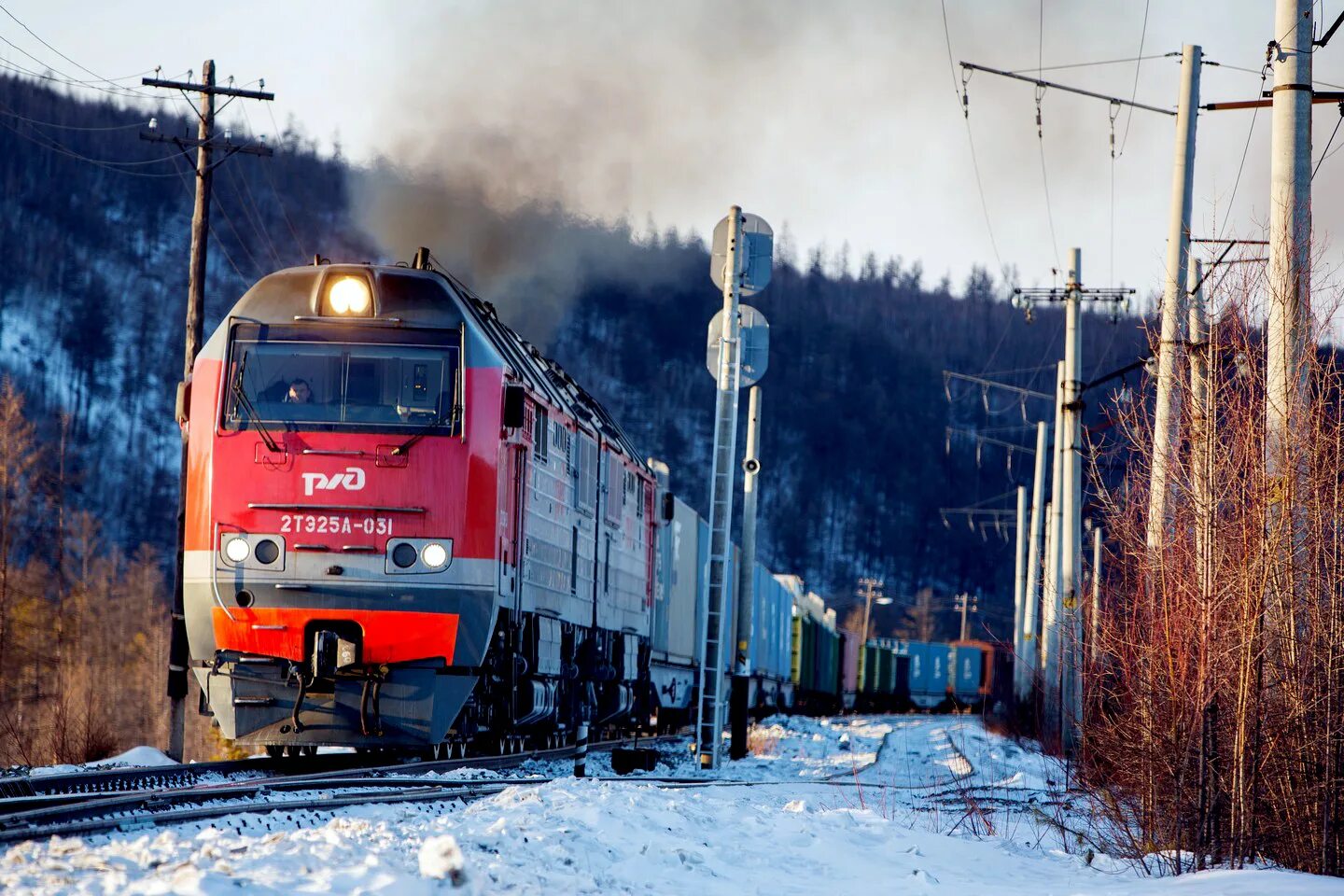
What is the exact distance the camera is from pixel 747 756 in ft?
74.0

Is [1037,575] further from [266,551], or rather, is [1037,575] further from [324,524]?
[266,551]

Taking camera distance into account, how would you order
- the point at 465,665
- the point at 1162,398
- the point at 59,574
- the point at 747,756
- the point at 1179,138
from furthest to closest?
the point at 59,574 < the point at 747,756 < the point at 1179,138 < the point at 1162,398 < the point at 465,665

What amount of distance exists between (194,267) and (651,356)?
116m

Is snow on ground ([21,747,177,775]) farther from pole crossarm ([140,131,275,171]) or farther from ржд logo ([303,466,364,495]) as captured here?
pole crossarm ([140,131,275,171])

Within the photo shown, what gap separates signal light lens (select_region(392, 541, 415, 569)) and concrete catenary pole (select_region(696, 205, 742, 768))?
7239mm

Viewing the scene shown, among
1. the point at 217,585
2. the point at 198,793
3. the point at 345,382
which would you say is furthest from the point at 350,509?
the point at 198,793

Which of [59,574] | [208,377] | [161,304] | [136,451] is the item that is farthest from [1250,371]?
[161,304]

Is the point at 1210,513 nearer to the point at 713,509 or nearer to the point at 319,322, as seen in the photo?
the point at 319,322

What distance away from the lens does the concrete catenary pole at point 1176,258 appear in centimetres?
1192

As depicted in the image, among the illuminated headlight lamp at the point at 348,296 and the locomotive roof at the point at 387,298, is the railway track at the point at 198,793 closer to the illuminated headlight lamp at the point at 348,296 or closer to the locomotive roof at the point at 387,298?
the locomotive roof at the point at 387,298

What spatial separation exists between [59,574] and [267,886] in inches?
1793

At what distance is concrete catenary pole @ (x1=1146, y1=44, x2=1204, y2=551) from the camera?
11.9 meters

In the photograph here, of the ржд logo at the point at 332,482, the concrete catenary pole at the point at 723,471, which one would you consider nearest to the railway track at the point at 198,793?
the ржд logo at the point at 332,482

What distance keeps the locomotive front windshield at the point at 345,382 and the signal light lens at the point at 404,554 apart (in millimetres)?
1040
